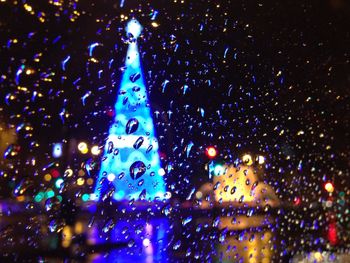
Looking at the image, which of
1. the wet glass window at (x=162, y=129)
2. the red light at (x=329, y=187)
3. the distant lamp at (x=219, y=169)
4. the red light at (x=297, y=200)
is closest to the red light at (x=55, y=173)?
the wet glass window at (x=162, y=129)

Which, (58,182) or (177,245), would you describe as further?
(177,245)

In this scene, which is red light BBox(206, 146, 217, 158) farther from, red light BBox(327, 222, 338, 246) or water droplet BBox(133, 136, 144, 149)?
red light BBox(327, 222, 338, 246)

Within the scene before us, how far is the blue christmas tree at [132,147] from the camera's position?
3.84 ft

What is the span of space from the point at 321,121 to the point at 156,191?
1.20 metres

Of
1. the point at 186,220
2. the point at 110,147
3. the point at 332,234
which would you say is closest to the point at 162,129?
the point at 110,147

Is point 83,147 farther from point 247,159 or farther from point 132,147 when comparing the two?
point 247,159

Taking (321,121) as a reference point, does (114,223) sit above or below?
below

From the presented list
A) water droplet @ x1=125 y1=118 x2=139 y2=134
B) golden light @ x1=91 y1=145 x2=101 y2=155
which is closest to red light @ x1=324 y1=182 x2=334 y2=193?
water droplet @ x1=125 y1=118 x2=139 y2=134

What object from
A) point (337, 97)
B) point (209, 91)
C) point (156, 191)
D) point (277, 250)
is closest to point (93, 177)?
point (156, 191)

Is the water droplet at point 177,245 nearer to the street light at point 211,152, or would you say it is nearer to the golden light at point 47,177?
the street light at point 211,152

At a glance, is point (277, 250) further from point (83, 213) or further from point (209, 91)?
point (83, 213)

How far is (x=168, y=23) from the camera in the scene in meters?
1.34

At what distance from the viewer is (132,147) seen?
4.05 ft

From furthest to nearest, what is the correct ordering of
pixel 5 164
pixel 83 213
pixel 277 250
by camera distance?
pixel 277 250, pixel 83 213, pixel 5 164
